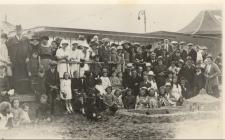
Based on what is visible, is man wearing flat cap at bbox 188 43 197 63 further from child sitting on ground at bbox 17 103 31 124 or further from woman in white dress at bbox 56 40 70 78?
child sitting on ground at bbox 17 103 31 124

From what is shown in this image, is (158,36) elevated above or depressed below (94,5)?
below

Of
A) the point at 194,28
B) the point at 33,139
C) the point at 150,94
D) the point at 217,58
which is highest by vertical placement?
the point at 194,28

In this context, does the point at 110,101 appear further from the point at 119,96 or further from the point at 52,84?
the point at 52,84

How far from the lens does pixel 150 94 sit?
259 cm

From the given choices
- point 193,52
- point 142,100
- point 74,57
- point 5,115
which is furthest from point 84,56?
point 193,52

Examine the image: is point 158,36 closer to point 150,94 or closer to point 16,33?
point 150,94

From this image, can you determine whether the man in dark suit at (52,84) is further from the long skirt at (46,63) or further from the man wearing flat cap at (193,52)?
the man wearing flat cap at (193,52)

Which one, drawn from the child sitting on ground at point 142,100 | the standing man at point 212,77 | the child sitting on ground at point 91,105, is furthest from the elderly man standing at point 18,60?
the standing man at point 212,77

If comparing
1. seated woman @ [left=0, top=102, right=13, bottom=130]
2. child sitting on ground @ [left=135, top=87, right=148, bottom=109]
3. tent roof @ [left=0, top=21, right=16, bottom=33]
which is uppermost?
tent roof @ [left=0, top=21, right=16, bottom=33]

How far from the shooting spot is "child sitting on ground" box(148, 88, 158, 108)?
102 inches

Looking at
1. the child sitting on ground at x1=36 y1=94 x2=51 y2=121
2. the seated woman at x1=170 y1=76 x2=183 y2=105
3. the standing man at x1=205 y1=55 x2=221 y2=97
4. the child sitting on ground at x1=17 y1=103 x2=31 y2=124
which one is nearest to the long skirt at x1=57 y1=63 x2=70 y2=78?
the child sitting on ground at x1=36 y1=94 x2=51 y2=121

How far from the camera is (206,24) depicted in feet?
8.38

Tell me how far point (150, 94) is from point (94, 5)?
0.60 meters

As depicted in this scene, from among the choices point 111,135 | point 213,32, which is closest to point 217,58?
point 213,32
